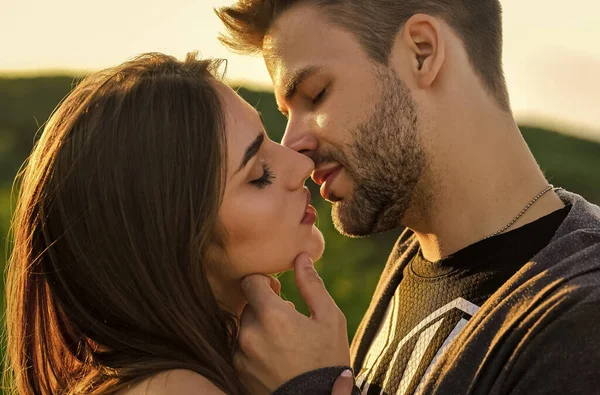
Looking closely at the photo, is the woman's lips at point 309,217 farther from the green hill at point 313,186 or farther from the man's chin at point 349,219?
the green hill at point 313,186

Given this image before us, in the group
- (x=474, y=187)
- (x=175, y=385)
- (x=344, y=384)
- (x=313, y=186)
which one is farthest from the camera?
(x=313, y=186)

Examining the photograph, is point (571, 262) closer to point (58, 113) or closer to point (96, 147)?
point (96, 147)

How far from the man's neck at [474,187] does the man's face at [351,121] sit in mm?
77

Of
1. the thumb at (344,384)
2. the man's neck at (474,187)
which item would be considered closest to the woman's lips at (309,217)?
the man's neck at (474,187)

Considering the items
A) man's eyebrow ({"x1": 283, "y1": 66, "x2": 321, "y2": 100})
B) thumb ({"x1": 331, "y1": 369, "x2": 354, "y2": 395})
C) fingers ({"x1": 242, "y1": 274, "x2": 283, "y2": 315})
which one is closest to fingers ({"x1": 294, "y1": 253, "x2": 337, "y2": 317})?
fingers ({"x1": 242, "y1": 274, "x2": 283, "y2": 315})

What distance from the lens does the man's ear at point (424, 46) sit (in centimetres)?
332

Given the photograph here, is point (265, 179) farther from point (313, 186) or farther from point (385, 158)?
point (313, 186)

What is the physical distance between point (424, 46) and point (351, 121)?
381 mm

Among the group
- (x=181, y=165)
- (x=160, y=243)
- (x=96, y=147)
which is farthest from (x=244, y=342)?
(x=96, y=147)

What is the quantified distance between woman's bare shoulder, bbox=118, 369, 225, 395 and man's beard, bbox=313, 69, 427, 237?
3.52ft

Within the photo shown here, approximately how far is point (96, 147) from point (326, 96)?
1.00 metres

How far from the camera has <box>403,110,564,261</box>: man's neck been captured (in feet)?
10.4

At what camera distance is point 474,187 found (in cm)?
327

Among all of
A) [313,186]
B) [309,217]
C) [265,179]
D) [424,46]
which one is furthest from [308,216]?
[313,186]
